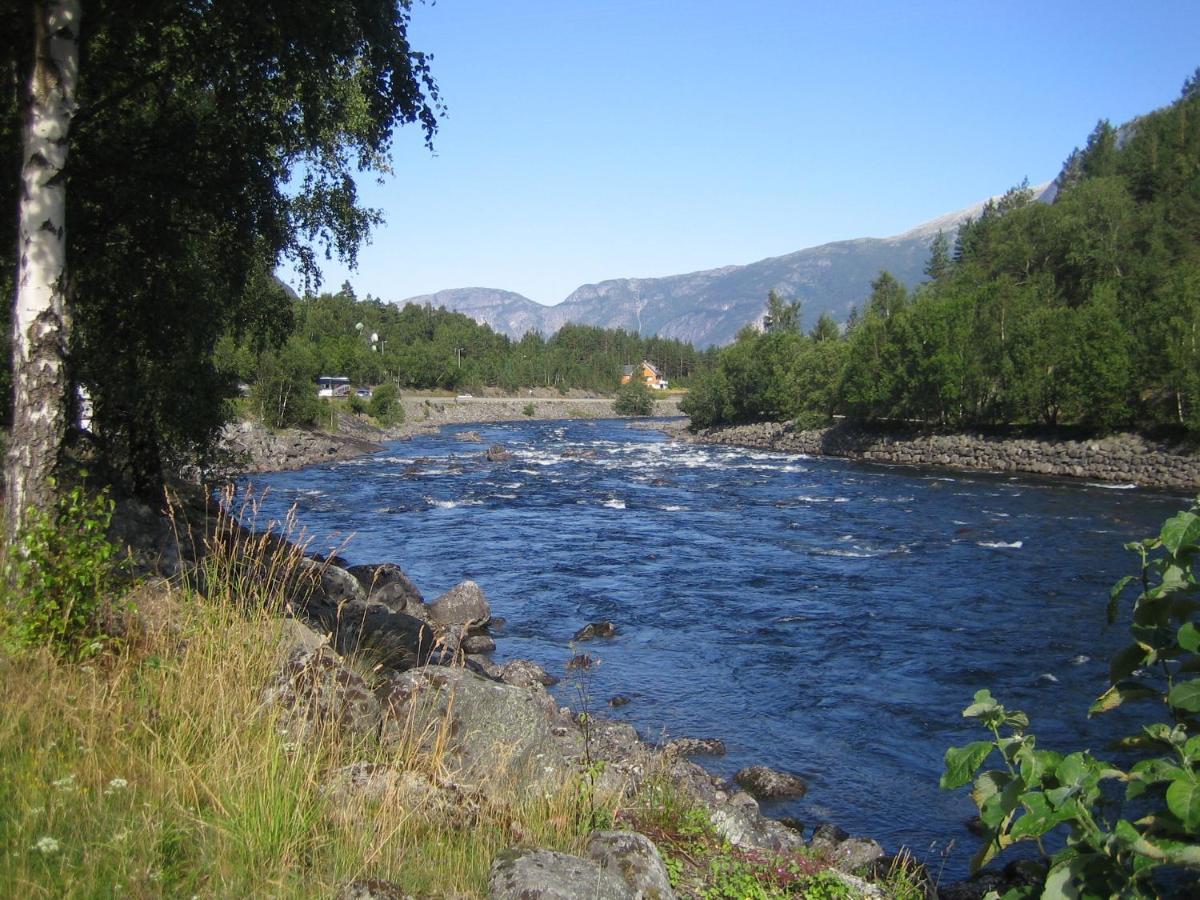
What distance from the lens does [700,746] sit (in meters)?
11.9

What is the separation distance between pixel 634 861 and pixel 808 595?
17.2m

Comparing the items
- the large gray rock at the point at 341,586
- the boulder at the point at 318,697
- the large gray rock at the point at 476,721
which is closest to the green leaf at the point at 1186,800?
the large gray rock at the point at 476,721

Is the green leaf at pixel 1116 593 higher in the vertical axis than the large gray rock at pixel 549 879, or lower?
higher

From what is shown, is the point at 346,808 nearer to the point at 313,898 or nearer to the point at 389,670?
the point at 313,898

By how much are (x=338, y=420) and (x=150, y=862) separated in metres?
65.4

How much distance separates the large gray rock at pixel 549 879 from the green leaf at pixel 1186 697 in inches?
88.6

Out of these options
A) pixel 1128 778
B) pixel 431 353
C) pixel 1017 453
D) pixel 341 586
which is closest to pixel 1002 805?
pixel 1128 778

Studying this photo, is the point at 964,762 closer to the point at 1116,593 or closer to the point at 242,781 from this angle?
the point at 1116,593

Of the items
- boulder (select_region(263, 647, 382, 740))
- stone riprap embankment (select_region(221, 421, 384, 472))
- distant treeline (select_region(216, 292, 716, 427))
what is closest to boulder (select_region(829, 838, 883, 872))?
boulder (select_region(263, 647, 382, 740))

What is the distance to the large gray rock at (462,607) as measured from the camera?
16.6 metres

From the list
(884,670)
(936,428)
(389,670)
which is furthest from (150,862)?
(936,428)

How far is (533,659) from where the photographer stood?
15.4 metres

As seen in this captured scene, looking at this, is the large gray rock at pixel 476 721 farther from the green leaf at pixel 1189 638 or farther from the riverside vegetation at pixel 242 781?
the green leaf at pixel 1189 638

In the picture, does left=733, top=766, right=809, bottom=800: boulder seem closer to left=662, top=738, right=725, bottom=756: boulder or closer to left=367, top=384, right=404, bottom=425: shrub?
left=662, top=738, right=725, bottom=756: boulder
